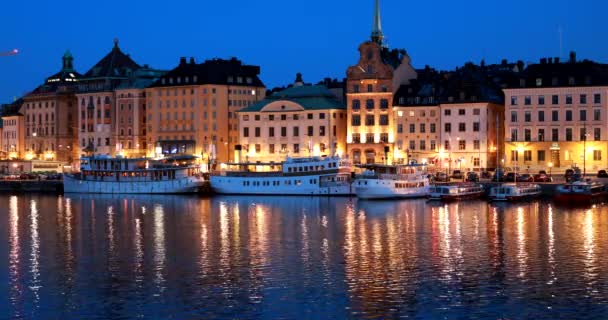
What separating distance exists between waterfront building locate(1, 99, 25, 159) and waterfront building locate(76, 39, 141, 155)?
17985 millimetres

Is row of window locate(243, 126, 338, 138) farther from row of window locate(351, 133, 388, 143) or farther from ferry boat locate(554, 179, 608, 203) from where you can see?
ferry boat locate(554, 179, 608, 203)

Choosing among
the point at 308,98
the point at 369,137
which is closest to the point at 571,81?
the point at 369,137

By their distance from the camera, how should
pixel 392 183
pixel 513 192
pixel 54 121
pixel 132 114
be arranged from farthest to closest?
pixel 54 121, pixel 132 114, pixel 392 183, pixel 513 192

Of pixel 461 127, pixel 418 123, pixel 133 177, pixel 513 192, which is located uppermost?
pixel 418 123

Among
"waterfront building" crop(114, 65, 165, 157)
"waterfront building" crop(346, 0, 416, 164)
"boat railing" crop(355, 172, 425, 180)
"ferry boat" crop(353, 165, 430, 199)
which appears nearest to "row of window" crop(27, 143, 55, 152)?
"waterfront building" crop(114, 65, 165, 157)

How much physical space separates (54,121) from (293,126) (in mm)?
46868

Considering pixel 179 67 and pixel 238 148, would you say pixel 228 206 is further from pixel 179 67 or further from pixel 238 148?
pixel 179 67

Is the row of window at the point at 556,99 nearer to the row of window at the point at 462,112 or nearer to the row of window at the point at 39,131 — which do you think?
the row of window at the point at 462,112

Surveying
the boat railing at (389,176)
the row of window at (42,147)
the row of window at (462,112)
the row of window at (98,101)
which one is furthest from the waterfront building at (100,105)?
the boat railing at (389,176)

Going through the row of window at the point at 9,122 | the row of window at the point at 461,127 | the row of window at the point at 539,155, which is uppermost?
the row of window at the point at 9,122

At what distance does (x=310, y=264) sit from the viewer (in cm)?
5472

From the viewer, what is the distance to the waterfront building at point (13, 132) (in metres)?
172

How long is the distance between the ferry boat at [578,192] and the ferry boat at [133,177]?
128ft

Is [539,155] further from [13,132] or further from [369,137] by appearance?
[13,132]
